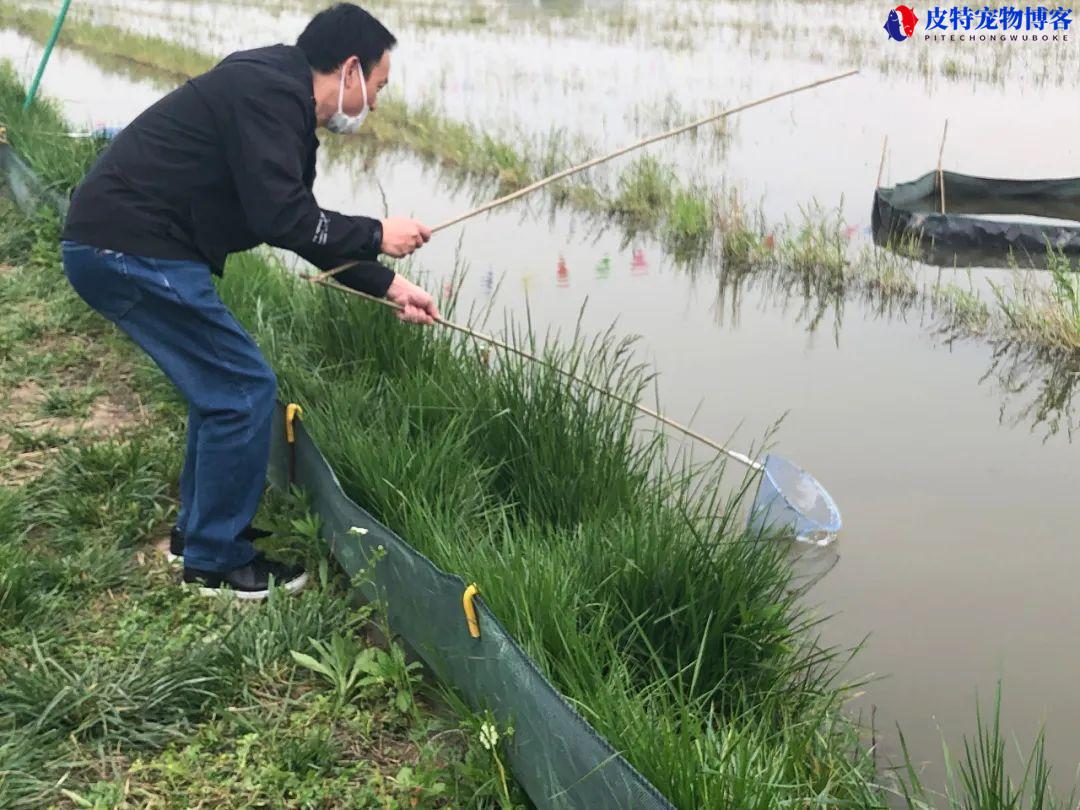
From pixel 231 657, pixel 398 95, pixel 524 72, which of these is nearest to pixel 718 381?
pixel 231 657

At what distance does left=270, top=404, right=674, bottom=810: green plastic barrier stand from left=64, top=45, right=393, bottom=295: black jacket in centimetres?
62

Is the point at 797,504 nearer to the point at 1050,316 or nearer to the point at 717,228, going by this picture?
the point at 1050,316

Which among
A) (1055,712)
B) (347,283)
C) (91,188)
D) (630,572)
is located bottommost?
(1055,712)

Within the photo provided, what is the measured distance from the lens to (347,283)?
9.91 ft

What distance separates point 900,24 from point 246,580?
18.3 metres

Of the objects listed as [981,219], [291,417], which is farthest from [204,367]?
[981,219]

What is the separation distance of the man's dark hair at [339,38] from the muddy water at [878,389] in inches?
70.2

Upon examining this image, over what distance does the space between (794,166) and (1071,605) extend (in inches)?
273

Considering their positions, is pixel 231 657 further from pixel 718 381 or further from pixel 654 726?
pixel 718 381

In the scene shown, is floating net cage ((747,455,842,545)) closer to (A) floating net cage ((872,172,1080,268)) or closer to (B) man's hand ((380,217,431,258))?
(B) man's hand ((380,217,431,258))

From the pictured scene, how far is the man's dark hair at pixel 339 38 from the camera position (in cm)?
254

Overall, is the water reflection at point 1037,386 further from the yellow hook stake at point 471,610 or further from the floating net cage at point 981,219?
the yellow hook stake at point 471,610

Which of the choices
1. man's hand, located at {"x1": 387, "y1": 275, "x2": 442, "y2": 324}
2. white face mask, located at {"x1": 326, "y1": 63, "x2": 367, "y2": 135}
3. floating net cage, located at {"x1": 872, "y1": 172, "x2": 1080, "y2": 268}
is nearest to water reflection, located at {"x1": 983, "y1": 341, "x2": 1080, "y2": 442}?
floating net cage, located at {"x1": 872, "y1": 172, "x2": 1080, "y2": 268}

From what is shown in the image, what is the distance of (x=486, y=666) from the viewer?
2074 millimetres
